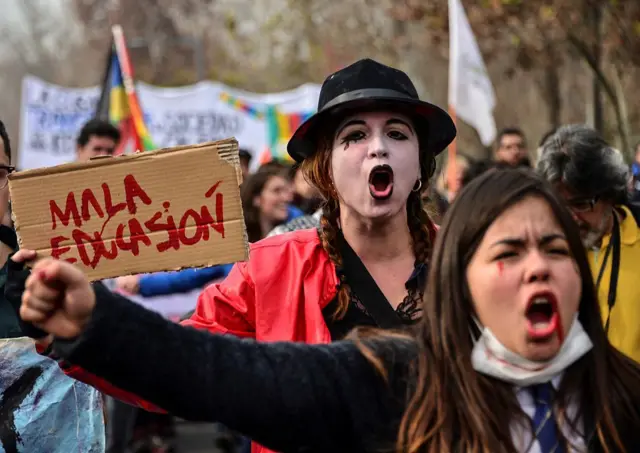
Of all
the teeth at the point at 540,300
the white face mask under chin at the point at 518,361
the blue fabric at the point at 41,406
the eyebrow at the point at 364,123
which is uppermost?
the eyebrow at the point at 364,123

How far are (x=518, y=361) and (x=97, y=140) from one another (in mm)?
5485

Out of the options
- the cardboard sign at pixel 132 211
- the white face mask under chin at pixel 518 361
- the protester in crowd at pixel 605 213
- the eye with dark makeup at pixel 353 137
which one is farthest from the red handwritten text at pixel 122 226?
the protester in crowd at pixel 605 213

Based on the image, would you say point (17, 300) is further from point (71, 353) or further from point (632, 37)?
point (632, 37)

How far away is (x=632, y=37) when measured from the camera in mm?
15555

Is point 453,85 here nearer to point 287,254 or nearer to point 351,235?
point 351,235

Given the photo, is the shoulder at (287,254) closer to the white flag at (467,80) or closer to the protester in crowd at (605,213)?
the protester in crowd at (605,213)

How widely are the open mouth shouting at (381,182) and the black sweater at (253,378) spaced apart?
129 centimetres

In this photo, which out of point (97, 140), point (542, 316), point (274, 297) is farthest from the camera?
point (97, 140)

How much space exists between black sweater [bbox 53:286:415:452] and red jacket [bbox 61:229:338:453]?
1014 mm

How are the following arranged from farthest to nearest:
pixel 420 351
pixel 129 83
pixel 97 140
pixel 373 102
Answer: pixel 129 83 → pixel 97 140 → pixel 373 102 → pixel 420 351

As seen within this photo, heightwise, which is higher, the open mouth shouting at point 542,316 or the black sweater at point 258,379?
the open mouth shouting at point 542,316

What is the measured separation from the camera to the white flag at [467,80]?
1064 centimetres


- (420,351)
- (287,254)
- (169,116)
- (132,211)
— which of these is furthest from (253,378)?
(169,116)

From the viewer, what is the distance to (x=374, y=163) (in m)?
3.64
